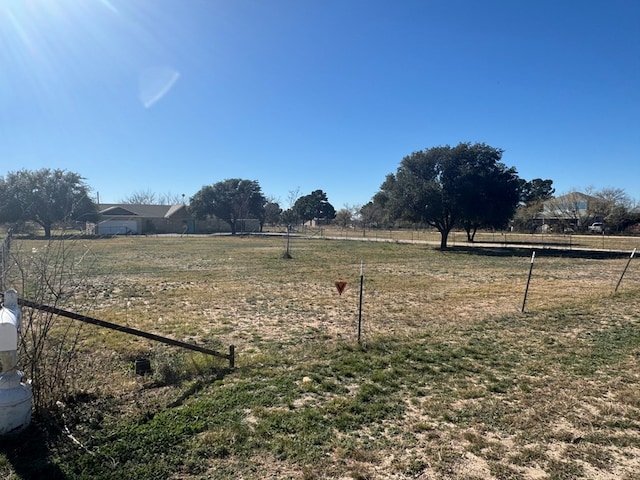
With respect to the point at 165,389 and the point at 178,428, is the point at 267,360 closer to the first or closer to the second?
the point at 165,389

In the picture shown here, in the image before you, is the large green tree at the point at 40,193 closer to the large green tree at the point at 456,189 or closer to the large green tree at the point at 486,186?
the large green tree at the point at 456,189

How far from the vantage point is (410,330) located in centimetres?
764

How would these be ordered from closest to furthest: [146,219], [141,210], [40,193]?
[40,193], [146,219], [141,210]

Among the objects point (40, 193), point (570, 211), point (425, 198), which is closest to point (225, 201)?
point (40, 193)

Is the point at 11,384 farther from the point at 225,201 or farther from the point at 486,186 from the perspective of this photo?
the point at 225,201

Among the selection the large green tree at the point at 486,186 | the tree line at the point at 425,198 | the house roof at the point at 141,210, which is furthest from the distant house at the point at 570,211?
the house roof at the point at 141,210

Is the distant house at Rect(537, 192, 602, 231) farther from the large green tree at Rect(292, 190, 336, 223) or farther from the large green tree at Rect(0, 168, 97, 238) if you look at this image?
the large green tree at Rect(0, 168, 97, 238)

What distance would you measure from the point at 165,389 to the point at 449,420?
326 centimetres

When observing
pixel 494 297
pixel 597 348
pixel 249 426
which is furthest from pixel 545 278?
pixel 249 426

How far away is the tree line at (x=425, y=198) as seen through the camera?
2984cm

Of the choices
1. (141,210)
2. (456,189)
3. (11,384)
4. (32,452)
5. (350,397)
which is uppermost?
(456,189)

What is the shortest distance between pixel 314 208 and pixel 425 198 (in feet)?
195

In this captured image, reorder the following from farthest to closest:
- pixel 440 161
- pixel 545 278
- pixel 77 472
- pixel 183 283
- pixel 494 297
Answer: pixel 440 161 → pixel 545 278 → pixel 183 283 → pixel 494 297 → pixel 77 472

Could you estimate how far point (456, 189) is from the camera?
97.8 ft
